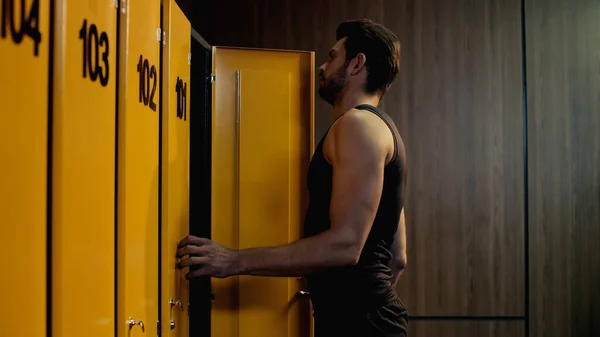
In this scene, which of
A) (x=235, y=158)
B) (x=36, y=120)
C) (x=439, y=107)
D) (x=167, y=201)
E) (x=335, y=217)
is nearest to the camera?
(x=36, y=120)

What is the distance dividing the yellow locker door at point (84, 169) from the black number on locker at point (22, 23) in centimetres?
4

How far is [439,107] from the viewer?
3.08 m

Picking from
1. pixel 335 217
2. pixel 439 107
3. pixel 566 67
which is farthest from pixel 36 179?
pixel 566 67

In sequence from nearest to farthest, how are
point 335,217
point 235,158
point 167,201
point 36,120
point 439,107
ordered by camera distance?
point 36,120
point 167,201
point 335,217
point 235,158
point 439,107

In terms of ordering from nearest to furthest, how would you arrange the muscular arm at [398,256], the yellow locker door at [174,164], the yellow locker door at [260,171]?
the yellow locker door at [174,164] < the muscular arm at [398,256] < the yellow locker door at [260,171]

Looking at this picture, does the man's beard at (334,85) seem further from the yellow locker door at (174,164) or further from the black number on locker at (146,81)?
the black number on locker at (146,81)

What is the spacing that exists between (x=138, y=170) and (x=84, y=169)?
0.97 ft

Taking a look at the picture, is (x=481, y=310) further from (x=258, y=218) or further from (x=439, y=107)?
(x=258, y=218)

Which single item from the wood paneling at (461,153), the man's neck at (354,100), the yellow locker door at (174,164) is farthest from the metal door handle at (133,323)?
the wood paneling at (461,153)

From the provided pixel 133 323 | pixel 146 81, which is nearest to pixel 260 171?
pixel 146 81

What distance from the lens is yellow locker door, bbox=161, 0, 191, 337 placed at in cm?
132

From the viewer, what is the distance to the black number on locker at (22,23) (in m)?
0.59

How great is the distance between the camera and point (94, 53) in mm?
844

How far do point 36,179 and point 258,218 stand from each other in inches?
60.9
